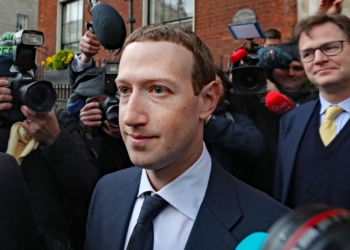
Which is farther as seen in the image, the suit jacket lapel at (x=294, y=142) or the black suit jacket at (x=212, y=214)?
the suit jacket lapel at (x=294, y=142)

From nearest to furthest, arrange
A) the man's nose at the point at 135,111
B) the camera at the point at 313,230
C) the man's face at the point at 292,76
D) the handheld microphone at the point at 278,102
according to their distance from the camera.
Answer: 1. the camera at the point at 313,230
2. the man's nose at the point at 135,111
3. the handheld microphone at the point at 278,102
4. the man's face at the point at 292,76

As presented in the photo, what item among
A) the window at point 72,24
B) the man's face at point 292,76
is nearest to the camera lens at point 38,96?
the man's face at point 292,76

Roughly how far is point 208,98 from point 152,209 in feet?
1.34

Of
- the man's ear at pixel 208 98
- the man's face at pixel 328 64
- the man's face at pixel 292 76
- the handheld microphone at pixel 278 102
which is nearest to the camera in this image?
the man's ear at pixel 208 98

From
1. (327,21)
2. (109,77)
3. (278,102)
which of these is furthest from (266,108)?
(109,77)

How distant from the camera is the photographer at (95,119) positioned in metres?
2.10

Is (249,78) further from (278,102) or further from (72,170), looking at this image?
(72,170)

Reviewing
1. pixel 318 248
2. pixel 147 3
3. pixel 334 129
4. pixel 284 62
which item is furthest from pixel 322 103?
Result: pixel 147 3

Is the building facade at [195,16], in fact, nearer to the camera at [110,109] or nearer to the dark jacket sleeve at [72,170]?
the camera at [110,109]

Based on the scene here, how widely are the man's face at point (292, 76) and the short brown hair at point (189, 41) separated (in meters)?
1.69

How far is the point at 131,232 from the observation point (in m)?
1.24

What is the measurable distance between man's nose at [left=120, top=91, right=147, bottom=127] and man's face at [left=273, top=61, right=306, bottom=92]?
192 centimetres

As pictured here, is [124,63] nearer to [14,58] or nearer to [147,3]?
[14,58]

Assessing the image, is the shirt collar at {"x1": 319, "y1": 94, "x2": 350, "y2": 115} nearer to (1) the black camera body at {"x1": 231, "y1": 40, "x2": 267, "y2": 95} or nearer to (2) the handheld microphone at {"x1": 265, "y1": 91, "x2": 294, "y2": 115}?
(2) the handheld microphone at {"x1": 265, "y1": 91, "x2": 294, "y2": 115}
